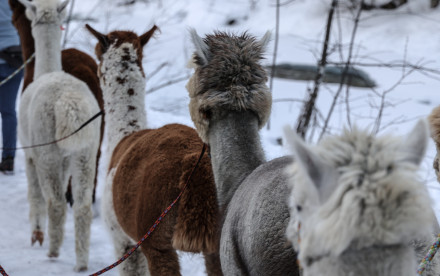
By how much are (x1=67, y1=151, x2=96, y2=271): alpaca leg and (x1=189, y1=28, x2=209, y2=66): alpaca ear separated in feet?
6.71

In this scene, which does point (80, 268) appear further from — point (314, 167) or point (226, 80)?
point (314, 167)

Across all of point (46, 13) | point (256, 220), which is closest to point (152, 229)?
point (256, 220)

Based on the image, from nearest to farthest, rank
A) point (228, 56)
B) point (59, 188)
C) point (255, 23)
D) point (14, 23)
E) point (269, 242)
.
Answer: point (269, 242)
point (228, 56)
point (59, 188)
point (14, 23)
point (255, 23)

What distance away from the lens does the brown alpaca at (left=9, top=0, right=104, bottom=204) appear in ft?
16.2

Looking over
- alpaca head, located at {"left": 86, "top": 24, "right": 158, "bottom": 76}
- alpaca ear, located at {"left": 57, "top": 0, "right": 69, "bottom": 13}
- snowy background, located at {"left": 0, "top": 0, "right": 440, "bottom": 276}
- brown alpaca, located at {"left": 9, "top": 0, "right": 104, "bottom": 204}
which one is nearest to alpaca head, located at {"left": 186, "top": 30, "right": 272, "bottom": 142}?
snowy background, located at {"left": 0, "top": 0, "right": 440, "bottom": 276}

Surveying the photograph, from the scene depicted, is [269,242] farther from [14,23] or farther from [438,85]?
[438,85]

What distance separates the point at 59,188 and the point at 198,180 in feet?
6.24

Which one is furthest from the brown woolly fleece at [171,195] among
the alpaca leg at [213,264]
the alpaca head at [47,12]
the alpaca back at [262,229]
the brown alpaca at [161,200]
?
the alpaca head at [47,12]

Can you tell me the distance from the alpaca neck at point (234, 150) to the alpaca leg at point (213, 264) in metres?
0.49

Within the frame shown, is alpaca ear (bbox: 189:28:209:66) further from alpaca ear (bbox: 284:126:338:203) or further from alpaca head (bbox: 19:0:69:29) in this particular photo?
alpaca head (bbox: 19:0:69:29)

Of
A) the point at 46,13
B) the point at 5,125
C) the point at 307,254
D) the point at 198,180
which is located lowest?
the point at 307,254

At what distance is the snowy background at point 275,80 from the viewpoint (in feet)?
14.0

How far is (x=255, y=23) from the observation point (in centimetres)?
1361

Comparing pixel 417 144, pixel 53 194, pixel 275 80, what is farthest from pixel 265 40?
pixel 275 80
